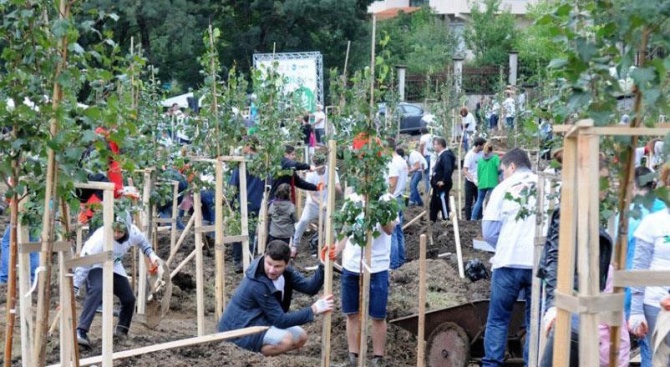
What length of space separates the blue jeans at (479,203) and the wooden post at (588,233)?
14.4m

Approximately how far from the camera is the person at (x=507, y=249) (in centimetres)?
844

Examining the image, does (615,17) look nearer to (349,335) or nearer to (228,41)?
(349,335)

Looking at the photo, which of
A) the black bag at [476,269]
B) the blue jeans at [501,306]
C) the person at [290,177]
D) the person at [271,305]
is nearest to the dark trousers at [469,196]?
the person at [290,177]

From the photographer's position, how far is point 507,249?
8.47 m

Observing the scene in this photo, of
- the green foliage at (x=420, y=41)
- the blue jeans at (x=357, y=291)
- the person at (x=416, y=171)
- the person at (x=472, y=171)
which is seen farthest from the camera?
the green foliage at (x=420, y=41)

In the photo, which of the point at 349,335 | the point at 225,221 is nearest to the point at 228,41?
the point at 225,221

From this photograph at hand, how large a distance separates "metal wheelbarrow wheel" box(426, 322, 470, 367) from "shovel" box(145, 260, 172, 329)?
3.01 m

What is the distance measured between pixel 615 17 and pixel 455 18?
6074 centimetres

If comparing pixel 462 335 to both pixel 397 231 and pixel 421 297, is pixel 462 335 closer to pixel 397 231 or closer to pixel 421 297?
pixel 421 297

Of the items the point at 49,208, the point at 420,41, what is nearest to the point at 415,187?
the point at 49,208

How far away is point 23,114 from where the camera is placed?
589 centimetres

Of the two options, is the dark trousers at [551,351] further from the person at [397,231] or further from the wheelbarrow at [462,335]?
the person at [397,231]

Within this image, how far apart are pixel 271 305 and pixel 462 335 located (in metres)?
1.73

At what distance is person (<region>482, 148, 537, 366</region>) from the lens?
8.44 meters
